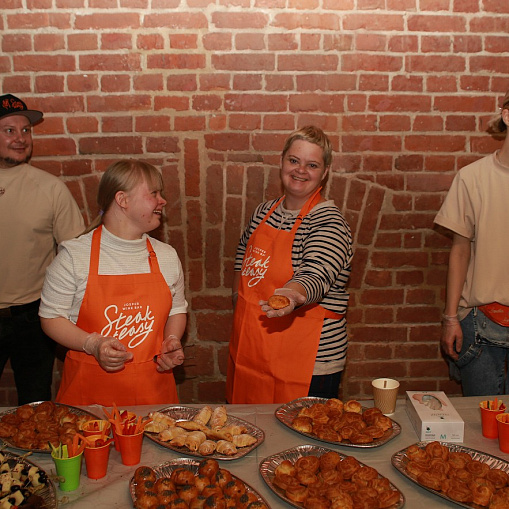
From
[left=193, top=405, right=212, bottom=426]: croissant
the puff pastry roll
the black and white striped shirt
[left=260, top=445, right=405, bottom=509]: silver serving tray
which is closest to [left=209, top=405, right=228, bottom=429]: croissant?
[left=193, top=405, right=212, bottom=426]: croissant

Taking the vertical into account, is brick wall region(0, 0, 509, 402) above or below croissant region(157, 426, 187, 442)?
above

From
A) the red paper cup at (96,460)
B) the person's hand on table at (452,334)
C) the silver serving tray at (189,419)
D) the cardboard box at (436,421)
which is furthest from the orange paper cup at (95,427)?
the person's hand on table at (452,334)

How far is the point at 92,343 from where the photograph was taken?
80.4 inches

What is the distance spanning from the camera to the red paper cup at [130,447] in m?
1.62

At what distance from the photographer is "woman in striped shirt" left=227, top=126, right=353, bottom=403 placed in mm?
2387

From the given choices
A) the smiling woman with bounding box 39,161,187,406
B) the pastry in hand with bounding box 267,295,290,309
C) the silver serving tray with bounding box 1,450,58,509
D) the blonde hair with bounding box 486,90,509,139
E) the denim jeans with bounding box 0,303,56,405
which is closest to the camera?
the silver serving tray with bounding box 1,450,58,509

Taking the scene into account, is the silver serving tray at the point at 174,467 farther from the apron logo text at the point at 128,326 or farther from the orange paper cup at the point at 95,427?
the apron logo text at the point at 128,326

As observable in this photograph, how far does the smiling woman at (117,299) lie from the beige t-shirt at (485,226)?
51.2 inches

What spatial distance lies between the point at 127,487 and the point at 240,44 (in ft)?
6.91

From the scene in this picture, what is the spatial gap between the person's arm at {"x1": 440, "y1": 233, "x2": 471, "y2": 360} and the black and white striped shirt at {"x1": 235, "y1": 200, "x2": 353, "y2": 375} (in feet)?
1.66

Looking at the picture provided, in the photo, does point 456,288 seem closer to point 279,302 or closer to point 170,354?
point 279,302

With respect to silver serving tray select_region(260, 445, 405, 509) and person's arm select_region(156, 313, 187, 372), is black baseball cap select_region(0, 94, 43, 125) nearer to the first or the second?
person's arm select_region(156, 313, 187, 372)

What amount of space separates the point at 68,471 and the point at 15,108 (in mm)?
1829

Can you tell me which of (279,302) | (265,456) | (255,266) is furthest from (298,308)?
(265,456)
